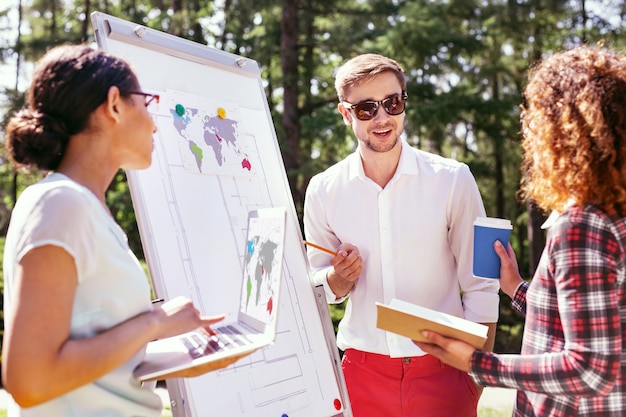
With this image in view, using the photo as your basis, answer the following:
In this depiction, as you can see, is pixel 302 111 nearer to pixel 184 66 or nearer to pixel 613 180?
pixel 184 66

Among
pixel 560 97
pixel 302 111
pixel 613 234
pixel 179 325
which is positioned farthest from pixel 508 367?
pixel 302 111

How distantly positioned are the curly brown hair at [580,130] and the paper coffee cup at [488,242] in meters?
0.47

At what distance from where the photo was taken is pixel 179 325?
1526mm

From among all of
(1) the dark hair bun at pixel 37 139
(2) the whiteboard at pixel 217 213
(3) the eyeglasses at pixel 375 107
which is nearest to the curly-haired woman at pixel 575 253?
(2) the whiteboard at pixel 217 213

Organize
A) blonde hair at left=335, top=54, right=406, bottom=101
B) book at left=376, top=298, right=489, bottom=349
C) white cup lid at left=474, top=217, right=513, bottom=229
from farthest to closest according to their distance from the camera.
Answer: blonde hair at left=335, top=54, right=406, bottom=101 → white cup lid at left=474, top=217, right=513, bottom=229 → book at left=376, top=298, right=489, bottom=349

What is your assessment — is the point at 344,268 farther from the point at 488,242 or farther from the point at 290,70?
the point at 290,70

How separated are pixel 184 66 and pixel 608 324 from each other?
1.76 m

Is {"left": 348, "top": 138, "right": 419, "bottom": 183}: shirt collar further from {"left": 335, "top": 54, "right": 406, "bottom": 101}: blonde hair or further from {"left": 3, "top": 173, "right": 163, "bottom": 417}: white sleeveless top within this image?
{"left": 3, "top": 173, "right": 163, "bottom": 417}: white sleeveless top

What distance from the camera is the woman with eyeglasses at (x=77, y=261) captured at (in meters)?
1.26

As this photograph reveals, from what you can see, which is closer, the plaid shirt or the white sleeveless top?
the white sleeveless top

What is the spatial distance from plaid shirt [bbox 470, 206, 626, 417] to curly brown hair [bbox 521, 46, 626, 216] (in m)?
0.07

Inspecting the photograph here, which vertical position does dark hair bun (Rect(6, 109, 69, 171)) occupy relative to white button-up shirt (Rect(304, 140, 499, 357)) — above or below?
above

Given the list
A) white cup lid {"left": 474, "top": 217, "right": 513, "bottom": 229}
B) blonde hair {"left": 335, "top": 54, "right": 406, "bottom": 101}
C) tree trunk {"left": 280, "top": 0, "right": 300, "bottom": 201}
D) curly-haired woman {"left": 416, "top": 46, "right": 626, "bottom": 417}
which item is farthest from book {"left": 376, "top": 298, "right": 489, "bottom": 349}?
tree trunk {"left": 280, "top": 0, "right": 300, "bottom": 201}

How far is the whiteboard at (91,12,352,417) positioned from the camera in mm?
2105
